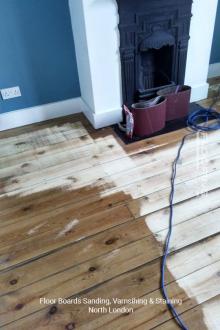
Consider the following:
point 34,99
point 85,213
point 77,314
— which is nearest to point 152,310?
point 77,314

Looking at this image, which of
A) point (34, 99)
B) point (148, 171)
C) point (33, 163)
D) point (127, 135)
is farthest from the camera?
point (34, 99)

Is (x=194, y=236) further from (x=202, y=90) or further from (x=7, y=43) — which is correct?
(x=7, y=43)

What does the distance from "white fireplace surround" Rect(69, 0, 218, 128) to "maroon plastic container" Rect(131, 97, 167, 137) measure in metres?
0.29

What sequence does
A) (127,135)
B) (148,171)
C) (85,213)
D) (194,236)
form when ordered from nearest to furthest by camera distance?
(194,236) < (85,213) < (148,171) < (127,135)

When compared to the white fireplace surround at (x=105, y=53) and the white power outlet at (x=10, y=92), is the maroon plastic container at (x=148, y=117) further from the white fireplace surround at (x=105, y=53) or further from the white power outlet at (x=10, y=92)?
the white power outlet at (x=10, y=92)

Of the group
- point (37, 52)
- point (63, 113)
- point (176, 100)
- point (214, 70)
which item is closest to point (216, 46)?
point (214, 70)

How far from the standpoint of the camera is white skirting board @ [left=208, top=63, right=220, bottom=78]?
312 centimetres

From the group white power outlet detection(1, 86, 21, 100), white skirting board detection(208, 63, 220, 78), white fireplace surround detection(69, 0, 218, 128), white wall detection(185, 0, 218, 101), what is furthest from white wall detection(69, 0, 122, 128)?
white skirting board detection(208, 63, 220, 78)

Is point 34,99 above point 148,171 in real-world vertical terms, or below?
above

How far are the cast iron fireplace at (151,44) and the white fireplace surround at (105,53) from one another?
0.07 metres

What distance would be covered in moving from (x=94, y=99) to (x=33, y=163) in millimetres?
725

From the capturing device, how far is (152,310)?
1216 mm

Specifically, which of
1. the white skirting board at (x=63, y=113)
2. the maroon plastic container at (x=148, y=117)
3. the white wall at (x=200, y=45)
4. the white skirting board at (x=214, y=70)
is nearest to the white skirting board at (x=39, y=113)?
the white skirting board at (x=63, y=113)

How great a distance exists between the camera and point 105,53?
7.14ft
